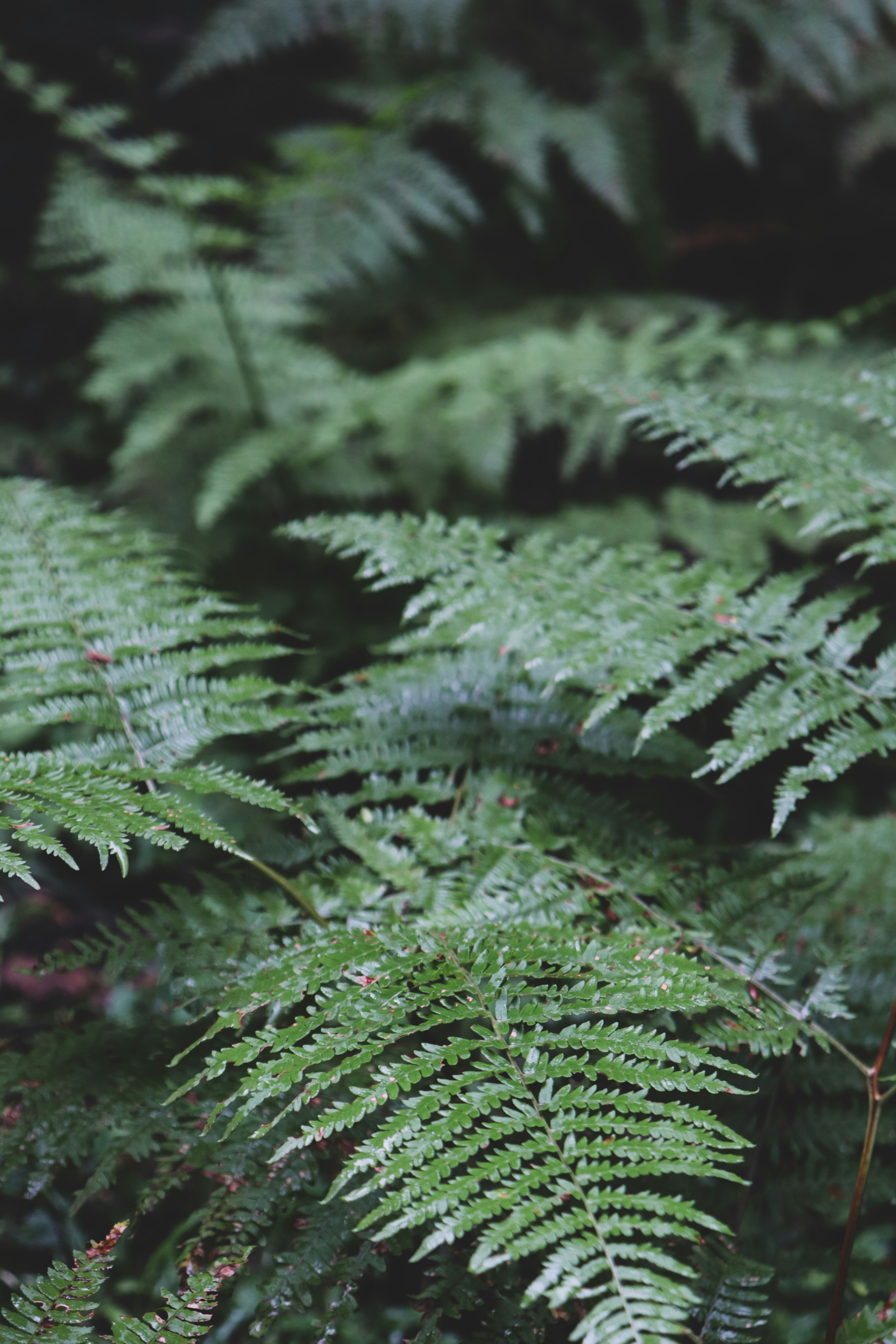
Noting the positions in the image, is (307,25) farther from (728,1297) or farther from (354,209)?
(728,1297)

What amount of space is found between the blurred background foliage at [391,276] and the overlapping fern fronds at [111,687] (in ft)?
1.64

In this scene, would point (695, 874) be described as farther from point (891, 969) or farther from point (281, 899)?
point (281, 899)

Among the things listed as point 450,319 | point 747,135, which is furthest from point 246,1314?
point 747,135

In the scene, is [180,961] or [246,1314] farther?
[246,1314]

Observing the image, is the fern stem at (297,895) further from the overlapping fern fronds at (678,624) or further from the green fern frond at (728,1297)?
the green fern frond at (728,1297)

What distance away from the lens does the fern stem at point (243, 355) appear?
259cm

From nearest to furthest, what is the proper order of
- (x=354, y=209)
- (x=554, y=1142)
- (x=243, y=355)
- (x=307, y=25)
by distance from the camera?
(x=554, y=1142) → (x=243, y=355) → (x=354, y=209) → (x=307, y=25)

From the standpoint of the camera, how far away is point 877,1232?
1.54 meters

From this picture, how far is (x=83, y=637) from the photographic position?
134 centimetres

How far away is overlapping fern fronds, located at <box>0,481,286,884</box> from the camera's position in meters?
0.98

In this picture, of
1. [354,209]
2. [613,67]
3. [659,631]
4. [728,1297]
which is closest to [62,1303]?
[728,1297]

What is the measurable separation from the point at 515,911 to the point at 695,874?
0.97 ft

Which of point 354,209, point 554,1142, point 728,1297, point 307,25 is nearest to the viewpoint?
point 554,1142

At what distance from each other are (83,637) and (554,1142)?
1.03 metres
